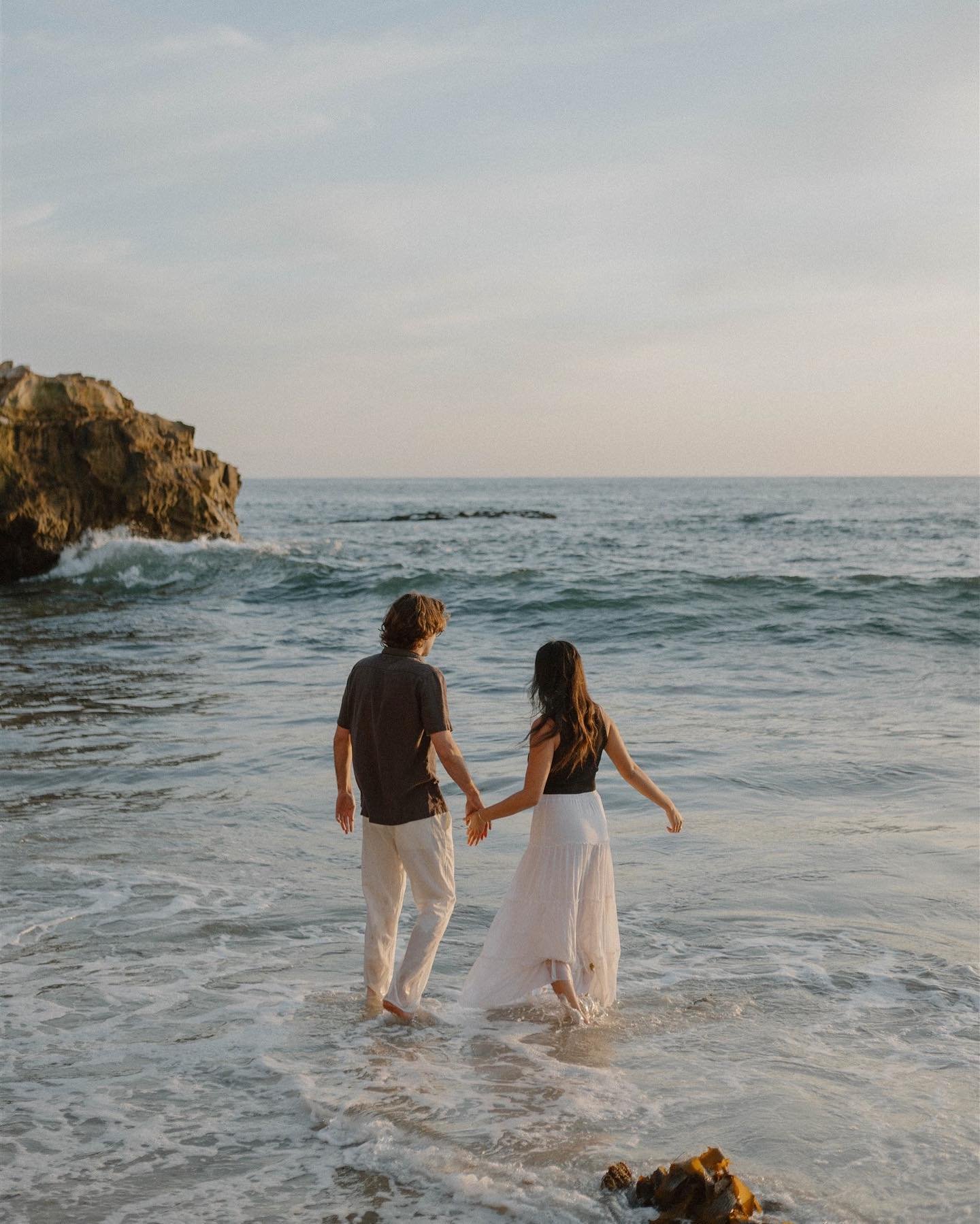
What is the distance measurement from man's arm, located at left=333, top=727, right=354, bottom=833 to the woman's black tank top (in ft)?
3.06

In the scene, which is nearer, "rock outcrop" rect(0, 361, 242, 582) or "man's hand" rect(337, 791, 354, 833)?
"man's hand" rect(337, 791, 354, 833)

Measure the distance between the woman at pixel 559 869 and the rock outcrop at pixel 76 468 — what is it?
69.4 feet

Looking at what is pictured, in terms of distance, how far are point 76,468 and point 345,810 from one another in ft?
71.2

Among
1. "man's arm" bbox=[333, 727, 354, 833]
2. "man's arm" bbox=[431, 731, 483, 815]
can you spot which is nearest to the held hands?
"man's arm" bbox=[431, 731, 483, 815]

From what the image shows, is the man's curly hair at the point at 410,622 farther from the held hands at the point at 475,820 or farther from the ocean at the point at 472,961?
the ocean at the point at 472,961

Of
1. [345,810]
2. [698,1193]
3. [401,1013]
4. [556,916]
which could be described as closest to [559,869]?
[556,916]

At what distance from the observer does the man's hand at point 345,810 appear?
5.32 meters

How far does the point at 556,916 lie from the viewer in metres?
5.14

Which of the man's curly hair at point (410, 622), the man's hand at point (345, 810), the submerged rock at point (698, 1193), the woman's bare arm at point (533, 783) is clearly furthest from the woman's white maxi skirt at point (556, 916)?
the submerged rock at point (698, 1193)

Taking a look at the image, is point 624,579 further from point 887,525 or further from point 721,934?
point 887,525

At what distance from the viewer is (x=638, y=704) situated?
12.8m

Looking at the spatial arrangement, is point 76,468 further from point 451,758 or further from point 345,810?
point 451,758

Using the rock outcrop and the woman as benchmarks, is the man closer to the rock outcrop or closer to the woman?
the woman

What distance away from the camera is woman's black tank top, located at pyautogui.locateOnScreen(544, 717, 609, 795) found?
16.8 feet
